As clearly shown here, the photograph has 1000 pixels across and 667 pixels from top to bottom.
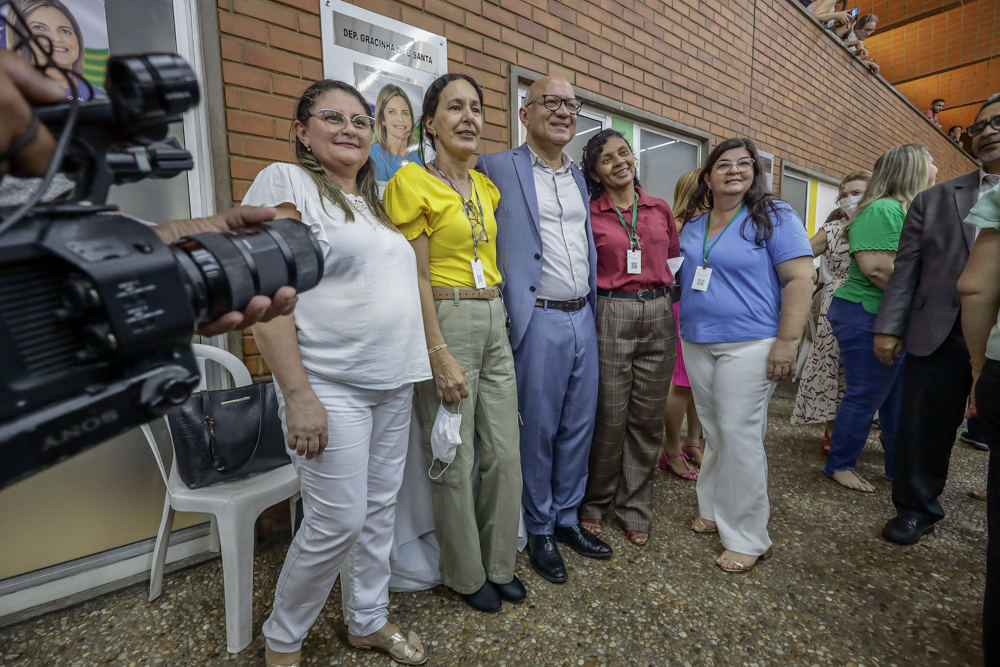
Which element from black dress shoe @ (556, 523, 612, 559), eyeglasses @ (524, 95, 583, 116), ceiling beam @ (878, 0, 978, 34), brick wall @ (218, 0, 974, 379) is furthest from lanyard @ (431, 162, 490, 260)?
ceiling beam @ (878, 0, 978, 34)

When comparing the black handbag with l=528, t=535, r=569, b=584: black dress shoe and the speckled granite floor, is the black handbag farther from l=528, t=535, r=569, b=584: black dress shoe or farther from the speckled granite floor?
l=528, t=535, r=569, b=584: black dress shoe

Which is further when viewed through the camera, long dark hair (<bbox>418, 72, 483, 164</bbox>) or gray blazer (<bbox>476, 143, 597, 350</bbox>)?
gray blazer (<bbox>476, 143, 597, 350</bbox>)

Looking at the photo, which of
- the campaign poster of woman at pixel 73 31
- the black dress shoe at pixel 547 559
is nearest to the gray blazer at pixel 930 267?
the black dress shoe at pixel 547 559

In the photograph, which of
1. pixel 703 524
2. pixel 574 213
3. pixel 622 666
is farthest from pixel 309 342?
pixel 703 524

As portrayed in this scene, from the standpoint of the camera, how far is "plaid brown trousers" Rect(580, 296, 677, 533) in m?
2.07

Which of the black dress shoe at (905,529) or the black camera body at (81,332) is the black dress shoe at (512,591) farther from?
the black dress shoe at (905,529)

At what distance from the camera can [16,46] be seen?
53 centimetres

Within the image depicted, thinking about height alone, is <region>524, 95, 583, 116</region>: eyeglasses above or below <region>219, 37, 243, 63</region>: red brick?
below

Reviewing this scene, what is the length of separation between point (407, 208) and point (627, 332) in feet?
3.55

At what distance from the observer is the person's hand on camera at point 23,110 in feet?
1.57

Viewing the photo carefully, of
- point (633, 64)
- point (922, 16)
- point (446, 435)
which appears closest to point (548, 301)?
point (446, 435)

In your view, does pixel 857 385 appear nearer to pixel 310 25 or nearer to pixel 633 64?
pixel 633 64

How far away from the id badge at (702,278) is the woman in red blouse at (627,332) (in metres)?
0.15

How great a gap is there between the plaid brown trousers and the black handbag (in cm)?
132
